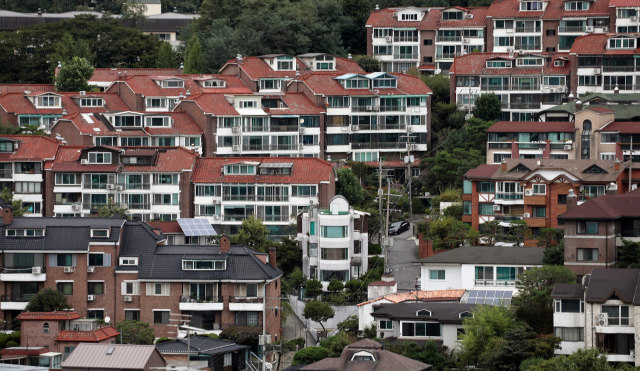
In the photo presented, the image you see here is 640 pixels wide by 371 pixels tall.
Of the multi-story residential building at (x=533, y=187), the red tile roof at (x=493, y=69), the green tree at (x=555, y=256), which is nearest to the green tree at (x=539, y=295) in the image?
the green tree at (x=555, y=256)

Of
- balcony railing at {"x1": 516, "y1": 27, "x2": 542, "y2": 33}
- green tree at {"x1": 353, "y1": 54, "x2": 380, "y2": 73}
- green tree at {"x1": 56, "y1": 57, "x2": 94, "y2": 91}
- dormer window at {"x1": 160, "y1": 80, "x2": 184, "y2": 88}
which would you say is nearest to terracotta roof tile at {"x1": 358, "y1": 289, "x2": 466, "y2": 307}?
dormer window at {"x1": 160, "y1": 80, "x2": 184, "y2": 88}

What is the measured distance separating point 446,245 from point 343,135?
2427 centimetres

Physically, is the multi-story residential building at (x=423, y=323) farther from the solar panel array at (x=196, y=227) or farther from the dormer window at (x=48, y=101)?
the dormer window at (x=48, y=101)

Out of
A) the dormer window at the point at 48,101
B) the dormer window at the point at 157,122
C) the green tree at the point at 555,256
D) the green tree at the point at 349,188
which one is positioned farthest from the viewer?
the dormer window at the point at 48,101

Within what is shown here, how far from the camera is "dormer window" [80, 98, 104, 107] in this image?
110238 millimetres

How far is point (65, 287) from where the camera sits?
77312 mm

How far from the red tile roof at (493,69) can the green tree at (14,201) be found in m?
38.7

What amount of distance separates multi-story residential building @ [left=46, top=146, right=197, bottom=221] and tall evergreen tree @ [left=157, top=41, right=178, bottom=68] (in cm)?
3502

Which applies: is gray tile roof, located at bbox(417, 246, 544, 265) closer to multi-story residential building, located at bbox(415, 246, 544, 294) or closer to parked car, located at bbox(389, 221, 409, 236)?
multi-story residential building, located at bbox(415, 246, 544, 294)

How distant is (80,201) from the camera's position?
9425 centimetres

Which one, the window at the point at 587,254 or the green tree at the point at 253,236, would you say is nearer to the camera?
the window at the point at 587,254

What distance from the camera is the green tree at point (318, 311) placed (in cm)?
7650

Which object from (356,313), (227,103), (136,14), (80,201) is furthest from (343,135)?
(136,14)

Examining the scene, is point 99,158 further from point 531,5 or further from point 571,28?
point 571,28
